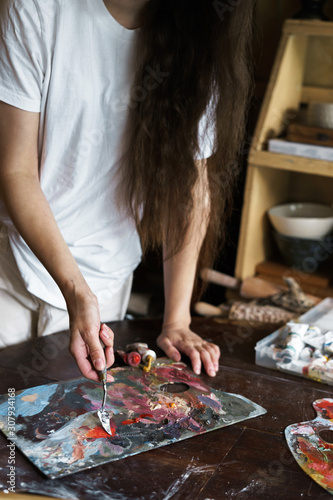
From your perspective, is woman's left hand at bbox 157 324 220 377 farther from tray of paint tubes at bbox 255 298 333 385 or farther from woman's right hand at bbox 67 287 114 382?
woman's right hand at bbox 67 287 114 382

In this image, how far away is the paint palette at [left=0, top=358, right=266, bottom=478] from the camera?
82cm

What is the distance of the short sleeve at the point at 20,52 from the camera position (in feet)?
3.30

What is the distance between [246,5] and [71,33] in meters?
0.35

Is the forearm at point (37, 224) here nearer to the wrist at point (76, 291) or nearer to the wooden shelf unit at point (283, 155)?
the wrist at point (76, 291)

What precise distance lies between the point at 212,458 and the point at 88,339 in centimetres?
26

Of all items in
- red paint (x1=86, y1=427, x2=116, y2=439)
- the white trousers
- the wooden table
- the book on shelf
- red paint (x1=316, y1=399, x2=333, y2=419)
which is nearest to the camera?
the wooden table

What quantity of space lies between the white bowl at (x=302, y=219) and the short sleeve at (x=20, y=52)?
1242 mm

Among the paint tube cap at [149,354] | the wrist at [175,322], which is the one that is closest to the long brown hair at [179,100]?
the wrist at [175,322]

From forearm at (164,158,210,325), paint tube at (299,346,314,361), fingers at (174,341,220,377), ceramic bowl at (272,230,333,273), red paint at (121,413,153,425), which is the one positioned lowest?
ceramic bowl at (272,230,333,273)

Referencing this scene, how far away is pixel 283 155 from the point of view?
1.95m

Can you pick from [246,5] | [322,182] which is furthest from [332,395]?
[322,182]

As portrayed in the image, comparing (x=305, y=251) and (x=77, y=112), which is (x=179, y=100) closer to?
(x=77, y=112)

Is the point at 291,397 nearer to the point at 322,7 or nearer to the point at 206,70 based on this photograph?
the point at 206,70

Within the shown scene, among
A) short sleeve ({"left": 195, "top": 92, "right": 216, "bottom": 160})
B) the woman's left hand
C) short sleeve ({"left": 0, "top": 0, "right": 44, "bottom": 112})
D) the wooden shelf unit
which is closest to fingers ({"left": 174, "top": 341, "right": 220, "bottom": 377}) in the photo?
the woman's left hand
